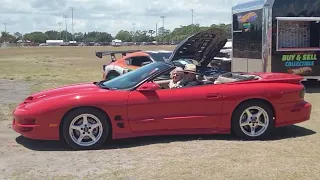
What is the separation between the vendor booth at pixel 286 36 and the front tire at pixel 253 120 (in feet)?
19.7

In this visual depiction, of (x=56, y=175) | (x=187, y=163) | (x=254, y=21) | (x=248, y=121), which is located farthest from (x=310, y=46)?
(x=56, y=175)

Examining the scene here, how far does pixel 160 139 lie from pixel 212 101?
0.95 metres

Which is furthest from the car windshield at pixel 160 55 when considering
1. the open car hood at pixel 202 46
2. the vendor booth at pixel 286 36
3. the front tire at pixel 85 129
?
the front tire at pixel 85 129

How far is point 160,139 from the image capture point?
6879mm

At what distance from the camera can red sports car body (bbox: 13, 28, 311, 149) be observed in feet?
20.7

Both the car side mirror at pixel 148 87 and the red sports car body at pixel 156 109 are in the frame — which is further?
the car side mirror at pixel 148 87

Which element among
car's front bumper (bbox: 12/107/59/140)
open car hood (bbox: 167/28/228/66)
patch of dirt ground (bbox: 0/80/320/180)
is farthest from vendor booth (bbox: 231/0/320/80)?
car's front bumper (bbox: 12/107/59/140)

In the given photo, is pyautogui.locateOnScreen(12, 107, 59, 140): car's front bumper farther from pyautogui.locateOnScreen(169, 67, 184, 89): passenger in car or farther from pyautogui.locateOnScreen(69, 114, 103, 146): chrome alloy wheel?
pyautogui.locateOnScreen(169, 67, 184, 89): passenger in car

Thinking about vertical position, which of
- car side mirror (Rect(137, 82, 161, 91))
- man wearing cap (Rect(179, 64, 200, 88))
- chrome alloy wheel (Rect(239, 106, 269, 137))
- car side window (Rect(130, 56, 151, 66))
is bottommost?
chrome alloy wheel (Rect(239, 106, 269, 137))

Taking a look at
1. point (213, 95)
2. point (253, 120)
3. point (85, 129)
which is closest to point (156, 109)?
point (213, 95)

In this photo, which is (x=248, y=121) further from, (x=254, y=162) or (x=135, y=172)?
(x=135, y=172)

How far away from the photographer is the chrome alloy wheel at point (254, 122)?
6887mm

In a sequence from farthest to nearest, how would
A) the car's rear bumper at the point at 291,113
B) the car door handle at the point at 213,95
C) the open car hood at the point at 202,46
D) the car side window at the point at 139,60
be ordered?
the car side window at the point at 139,60
the open car hood at the point at 202,46
the car's rear bumper at the point at 291,113
the car door handle at the point at 213,95

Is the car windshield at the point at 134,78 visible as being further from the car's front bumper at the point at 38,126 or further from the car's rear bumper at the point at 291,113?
the car's rear bumper at the point at 291,113
